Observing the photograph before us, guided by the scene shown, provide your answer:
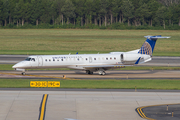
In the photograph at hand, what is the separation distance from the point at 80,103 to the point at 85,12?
15008 cm

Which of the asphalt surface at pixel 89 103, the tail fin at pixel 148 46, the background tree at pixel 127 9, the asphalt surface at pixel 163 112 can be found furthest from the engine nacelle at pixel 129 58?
the background tree at pixel 127 9

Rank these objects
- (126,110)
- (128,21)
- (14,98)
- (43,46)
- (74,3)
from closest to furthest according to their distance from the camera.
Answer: (126,110) < (14,98) < (43,46) < (128,21) < (74,3)

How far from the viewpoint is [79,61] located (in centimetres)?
4222

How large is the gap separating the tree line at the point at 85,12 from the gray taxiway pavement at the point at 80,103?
133 metres

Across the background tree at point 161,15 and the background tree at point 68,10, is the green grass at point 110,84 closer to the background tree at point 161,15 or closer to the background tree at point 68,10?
the background tree at point 161,15

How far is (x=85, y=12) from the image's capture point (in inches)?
6757

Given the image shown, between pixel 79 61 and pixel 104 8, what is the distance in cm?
13003

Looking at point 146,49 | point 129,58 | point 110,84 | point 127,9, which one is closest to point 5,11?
point 127,9

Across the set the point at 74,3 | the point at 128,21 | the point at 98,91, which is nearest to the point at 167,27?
the point at 128,21

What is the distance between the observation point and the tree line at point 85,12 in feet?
529

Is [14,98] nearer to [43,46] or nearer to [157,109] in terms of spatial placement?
[157,109]

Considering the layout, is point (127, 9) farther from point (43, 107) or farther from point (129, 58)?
point (43, 107)

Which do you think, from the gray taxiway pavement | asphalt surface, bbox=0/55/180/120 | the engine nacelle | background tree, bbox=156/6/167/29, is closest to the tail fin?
the engine nacelle

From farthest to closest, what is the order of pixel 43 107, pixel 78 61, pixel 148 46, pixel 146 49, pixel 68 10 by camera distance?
pixel 68 10 < pixel 148 46 < pixel 146 49 < pixel 78 61 < pixel 43 107
